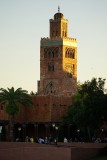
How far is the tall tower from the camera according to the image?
113750mm

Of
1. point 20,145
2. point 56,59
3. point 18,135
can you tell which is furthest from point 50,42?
point 20,145

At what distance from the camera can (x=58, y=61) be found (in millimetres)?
115938

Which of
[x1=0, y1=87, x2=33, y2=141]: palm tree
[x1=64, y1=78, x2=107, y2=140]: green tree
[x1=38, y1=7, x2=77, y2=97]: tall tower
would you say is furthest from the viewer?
[x1=38, y1=7, x2=77, y2=97]: tall tower

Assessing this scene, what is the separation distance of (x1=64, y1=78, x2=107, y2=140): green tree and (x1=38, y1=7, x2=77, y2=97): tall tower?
1638 inches

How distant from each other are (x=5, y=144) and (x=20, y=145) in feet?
3.71

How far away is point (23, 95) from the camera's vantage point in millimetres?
80875

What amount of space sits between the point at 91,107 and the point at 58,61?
160ft

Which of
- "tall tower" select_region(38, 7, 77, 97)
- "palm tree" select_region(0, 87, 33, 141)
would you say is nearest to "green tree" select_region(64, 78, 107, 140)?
"palm tree" select_region(0, 87, 33, 141)

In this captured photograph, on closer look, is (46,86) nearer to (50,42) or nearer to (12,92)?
(50,42)

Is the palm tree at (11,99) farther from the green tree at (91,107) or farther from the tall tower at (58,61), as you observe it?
the tall tower at (58,61)

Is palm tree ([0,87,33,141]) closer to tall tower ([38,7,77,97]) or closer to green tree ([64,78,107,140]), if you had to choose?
green tree ([64,78,107,140])

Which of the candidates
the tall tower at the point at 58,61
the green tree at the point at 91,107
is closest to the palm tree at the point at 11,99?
the green tree at the point at 91,107

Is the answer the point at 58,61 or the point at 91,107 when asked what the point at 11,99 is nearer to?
the point at 91,107

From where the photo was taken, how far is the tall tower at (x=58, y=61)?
11375 cm
